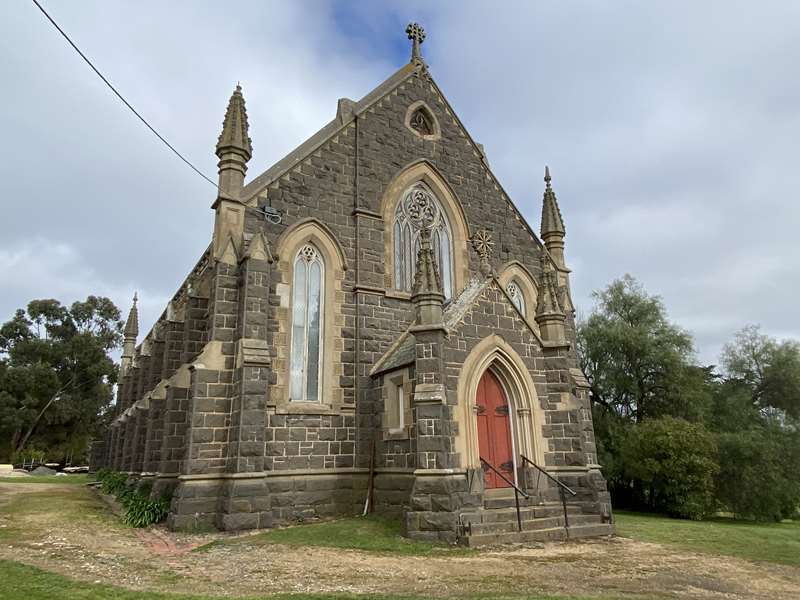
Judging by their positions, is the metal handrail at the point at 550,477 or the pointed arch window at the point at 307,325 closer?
the metal handrail at the point at 550,477

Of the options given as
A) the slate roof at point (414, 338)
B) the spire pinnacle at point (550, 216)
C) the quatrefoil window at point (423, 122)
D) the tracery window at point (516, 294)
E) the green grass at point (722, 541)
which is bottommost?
the green grass at point (722, 541)

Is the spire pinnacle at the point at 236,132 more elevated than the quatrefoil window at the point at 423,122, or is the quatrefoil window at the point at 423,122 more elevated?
the quatrefoil window at the point at 423,122

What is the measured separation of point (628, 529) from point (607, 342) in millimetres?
14719

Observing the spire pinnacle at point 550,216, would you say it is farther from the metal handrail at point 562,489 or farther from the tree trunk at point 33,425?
the tree trunk at point 33,425

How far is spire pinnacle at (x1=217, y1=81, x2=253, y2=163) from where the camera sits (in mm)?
14492

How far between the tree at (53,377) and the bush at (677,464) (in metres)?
48.8

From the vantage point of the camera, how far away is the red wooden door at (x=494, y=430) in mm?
12734

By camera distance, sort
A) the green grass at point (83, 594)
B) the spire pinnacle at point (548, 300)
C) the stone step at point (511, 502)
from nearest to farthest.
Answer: the green grass at point (83, 594), the stone step at point (511, 502), the spire pinnacle at point (548, 300)

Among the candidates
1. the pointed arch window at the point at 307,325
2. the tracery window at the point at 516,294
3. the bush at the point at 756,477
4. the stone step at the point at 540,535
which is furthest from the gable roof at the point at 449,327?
the bush at the point at 756,477

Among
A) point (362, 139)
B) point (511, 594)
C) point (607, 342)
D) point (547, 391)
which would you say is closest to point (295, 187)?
point (362, 139)

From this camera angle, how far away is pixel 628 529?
13.6 metres

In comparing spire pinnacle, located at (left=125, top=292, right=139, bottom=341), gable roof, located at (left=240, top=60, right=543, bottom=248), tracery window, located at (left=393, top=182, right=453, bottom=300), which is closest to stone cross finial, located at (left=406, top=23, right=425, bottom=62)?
gable roof, located at (left=240, top=60, right=543, bottom=248)

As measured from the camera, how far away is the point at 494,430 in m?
12.9

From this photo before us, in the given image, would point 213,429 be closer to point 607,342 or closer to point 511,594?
point 511,594
